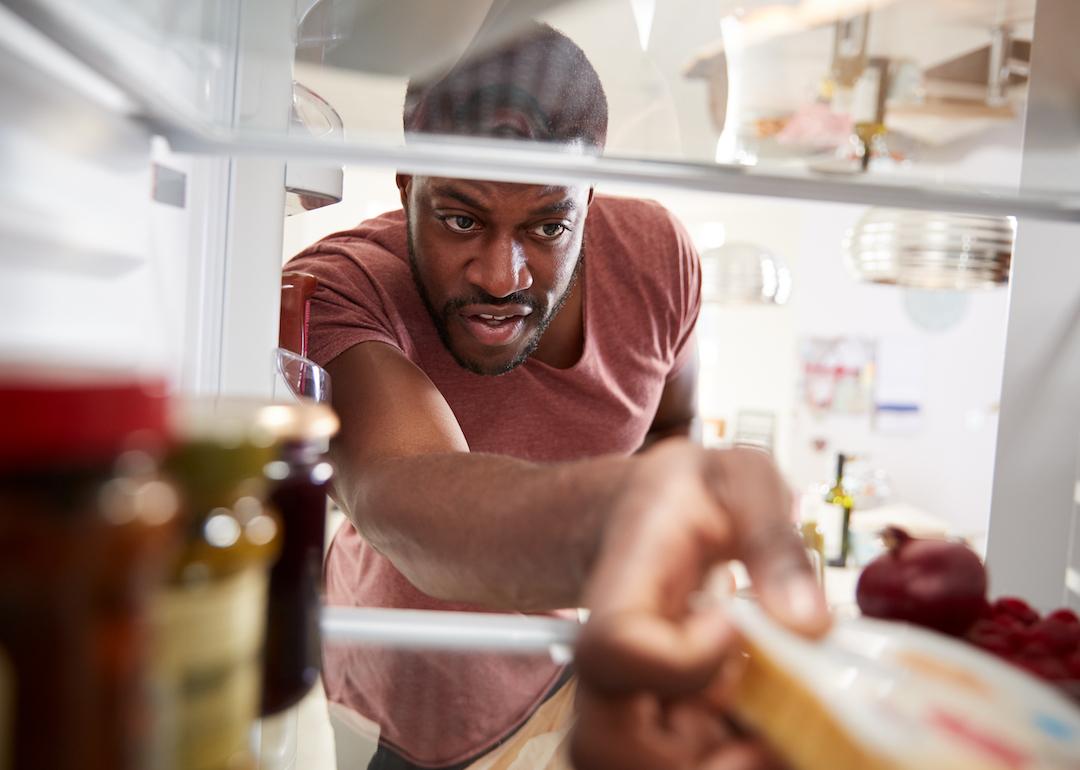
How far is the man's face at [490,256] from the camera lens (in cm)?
113

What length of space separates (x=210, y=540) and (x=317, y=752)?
1.76ft

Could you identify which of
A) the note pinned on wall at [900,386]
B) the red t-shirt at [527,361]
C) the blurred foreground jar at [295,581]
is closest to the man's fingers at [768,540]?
the blurred foreground jar at [295,581]

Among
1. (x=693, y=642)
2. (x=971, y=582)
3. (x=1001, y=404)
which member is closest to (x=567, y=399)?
(x=1001, y=404)

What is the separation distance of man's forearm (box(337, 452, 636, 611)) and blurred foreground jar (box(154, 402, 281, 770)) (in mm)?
214

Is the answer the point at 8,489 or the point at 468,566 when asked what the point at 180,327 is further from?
the point at 8,489

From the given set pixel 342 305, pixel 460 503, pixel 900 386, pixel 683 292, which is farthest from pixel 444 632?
pixel 900 386

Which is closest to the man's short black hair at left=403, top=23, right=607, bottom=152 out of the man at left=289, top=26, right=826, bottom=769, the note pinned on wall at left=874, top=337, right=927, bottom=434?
the man at left=289, top=26, right=826, bottom=769

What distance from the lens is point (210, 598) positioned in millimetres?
347

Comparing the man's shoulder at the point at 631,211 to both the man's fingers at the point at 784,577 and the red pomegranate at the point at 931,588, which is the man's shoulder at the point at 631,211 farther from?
the man's fingers at the point at 784,577

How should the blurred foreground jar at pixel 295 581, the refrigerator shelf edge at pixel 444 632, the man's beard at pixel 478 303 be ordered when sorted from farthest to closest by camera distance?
the man's beard at pixel 478 303 < the refrigerator shelf edge at pixel 444 632 < the blurred foreground jar at pixel 295 581

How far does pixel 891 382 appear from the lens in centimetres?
514

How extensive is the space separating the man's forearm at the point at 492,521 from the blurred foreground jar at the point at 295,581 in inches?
6.0

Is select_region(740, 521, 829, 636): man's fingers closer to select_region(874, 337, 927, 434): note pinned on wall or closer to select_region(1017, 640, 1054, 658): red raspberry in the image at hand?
select_region(1017, 640, 1054, 658): red raspberry

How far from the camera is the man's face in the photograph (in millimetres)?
1132
